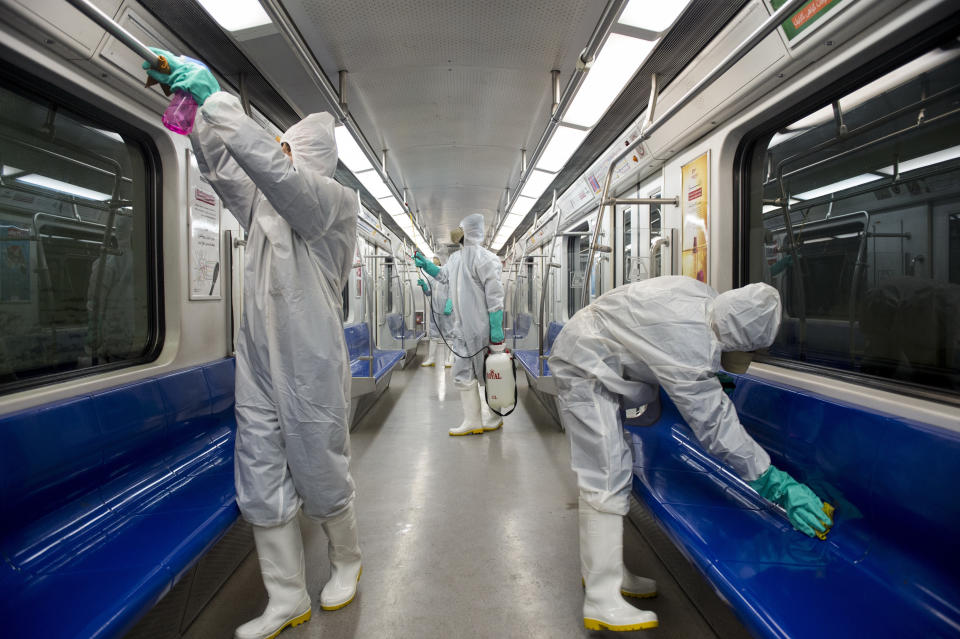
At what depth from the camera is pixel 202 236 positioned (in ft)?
8.96

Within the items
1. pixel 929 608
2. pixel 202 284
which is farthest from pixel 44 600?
pixel 929 608

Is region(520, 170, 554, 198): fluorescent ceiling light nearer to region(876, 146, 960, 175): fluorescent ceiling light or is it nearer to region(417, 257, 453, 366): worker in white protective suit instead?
region(417, 257, 453, 366): worker in white protective suit

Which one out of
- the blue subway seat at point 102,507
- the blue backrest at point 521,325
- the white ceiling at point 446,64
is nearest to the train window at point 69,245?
the blue subway seat at point 102,507

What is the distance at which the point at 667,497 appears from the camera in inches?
72.4

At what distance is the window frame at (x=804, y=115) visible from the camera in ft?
5.06

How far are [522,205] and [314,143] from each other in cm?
522

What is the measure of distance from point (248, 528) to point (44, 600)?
111 centimetres

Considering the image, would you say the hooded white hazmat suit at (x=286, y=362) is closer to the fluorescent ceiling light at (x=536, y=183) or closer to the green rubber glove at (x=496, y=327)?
the green rubber glove at (x=496, y=327)

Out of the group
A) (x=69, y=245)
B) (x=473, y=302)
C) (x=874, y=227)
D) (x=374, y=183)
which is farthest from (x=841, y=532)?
(x=374, y=183)

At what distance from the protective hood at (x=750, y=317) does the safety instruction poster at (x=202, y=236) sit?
2826 millimetres

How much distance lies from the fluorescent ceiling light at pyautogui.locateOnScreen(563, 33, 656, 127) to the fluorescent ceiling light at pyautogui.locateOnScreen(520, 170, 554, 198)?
1.41m

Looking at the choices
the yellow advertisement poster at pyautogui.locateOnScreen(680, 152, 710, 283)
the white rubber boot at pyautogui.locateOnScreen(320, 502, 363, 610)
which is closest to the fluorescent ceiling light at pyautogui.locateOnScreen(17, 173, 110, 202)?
the white rubber boot at pyautogui.locateOnScreen(320, 502, 363, 610)

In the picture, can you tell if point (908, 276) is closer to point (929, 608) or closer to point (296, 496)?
point (929, 608)

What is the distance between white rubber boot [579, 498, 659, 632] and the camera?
→ 1.64 metres
